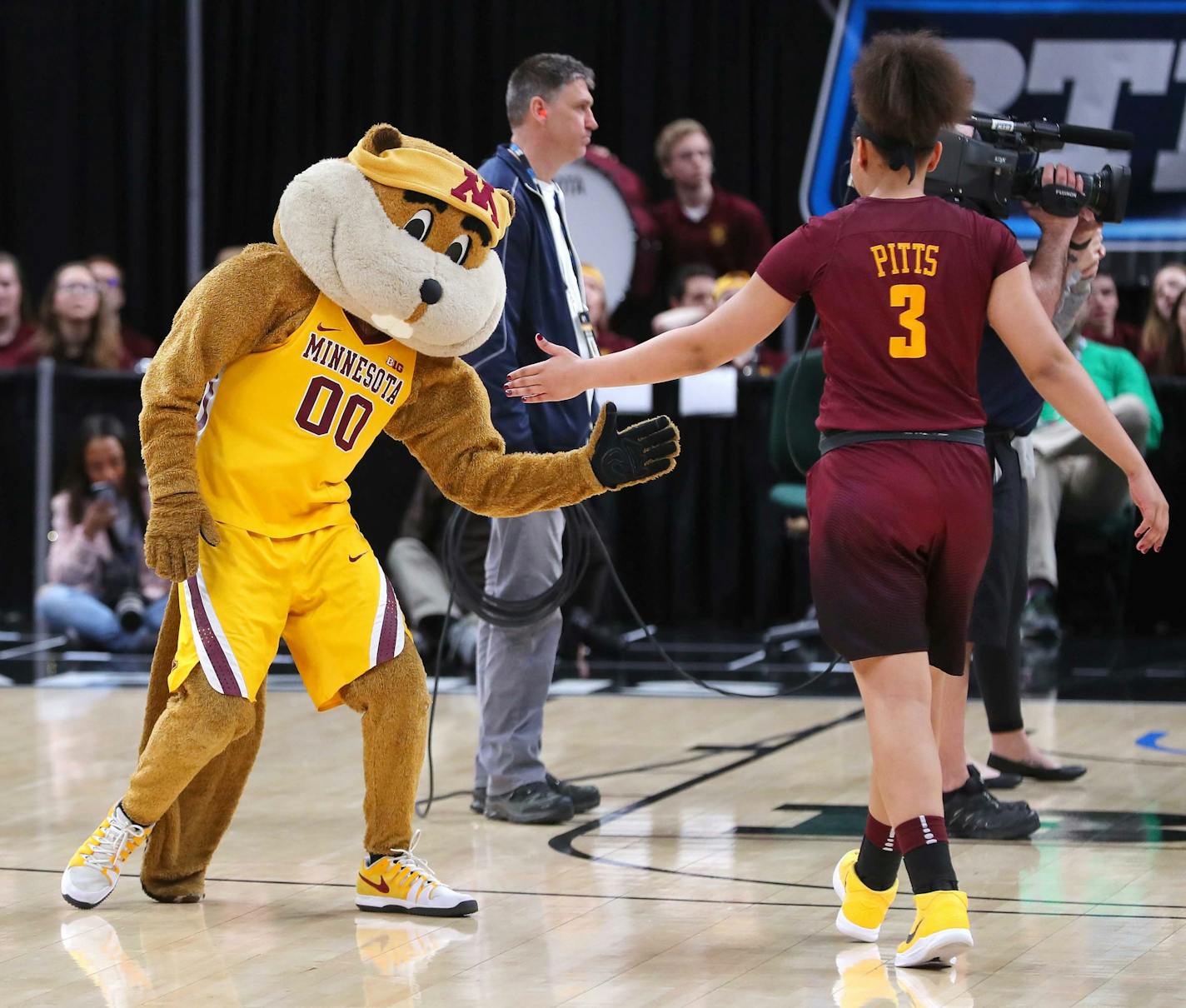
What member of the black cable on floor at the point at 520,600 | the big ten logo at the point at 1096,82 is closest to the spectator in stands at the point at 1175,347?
the big ten logo at the point at 1096,82

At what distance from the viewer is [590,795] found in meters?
4.86

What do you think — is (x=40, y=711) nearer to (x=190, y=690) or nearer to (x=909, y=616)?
(x=190, y=690)

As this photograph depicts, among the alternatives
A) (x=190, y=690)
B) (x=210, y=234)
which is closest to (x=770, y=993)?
(x=190, y=690)

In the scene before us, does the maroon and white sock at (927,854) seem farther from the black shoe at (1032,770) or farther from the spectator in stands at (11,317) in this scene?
the spectator in stands at (11,317)

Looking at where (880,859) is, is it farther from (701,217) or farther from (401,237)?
(701,217)

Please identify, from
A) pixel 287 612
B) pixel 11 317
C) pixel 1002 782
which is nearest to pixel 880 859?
pixel 287 612

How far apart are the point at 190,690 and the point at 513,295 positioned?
1527mm

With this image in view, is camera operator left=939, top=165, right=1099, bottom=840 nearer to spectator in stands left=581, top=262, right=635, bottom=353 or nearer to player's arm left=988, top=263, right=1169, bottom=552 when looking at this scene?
player's arm left=988, top=263, right=1169, bottom=552

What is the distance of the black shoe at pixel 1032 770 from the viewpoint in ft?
16.6

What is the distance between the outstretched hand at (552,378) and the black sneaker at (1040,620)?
4.59 m

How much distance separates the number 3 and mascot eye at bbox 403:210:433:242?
3.26 feet

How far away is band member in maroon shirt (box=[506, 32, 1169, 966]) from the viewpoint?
10.7 ft

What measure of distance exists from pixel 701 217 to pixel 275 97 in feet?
8.26

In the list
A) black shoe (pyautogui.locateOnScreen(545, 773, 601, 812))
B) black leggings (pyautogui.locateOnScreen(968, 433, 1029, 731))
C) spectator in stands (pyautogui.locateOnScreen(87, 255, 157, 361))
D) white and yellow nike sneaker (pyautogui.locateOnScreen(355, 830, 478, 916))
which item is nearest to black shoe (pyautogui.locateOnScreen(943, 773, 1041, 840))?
black leggings (pyautogui.locateOnScreen(968, 433, 1029, 731))
